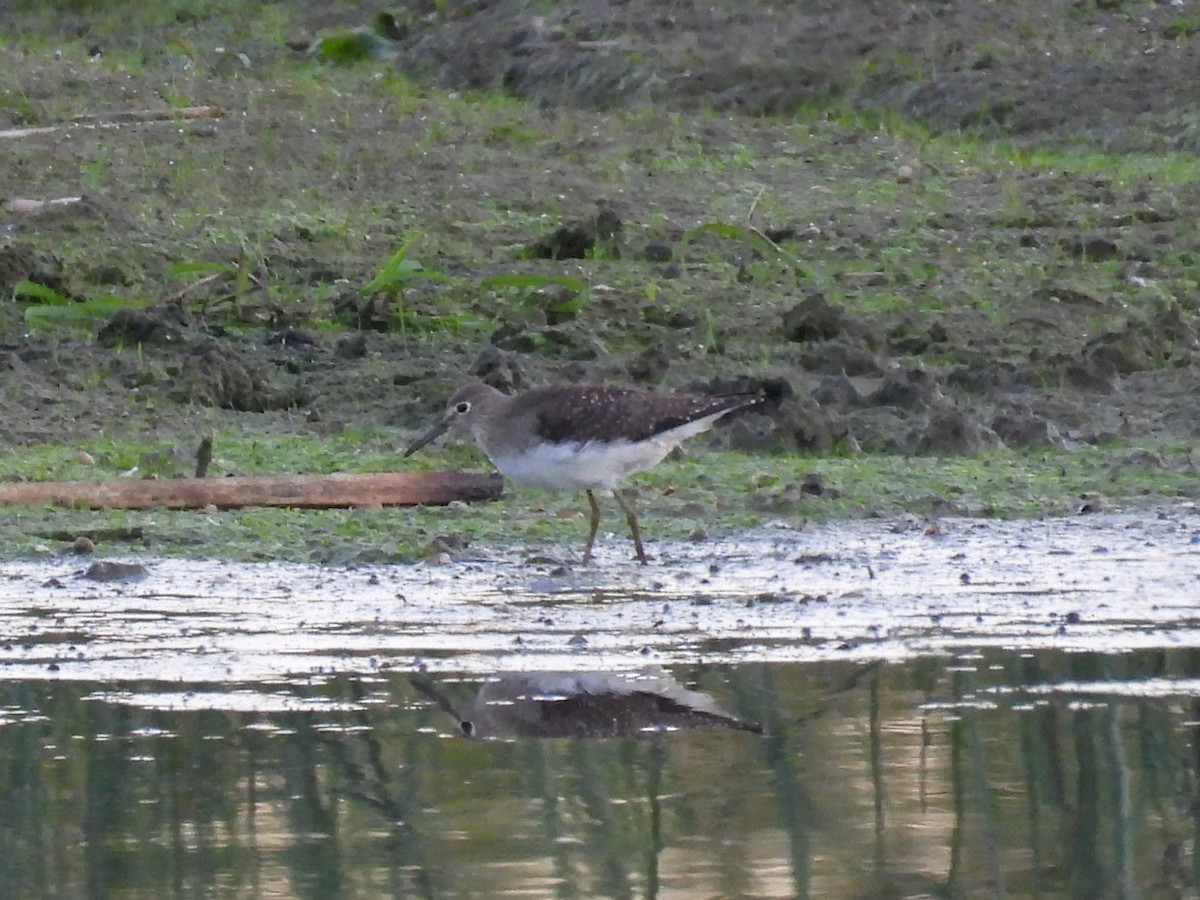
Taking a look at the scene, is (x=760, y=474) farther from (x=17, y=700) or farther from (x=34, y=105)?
(x=34, y=105)

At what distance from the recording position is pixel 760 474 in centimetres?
970

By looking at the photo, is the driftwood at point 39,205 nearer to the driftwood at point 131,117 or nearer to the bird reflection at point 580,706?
the driftwood at point 131,117

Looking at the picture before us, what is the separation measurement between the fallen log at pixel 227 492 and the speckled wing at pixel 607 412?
552mm

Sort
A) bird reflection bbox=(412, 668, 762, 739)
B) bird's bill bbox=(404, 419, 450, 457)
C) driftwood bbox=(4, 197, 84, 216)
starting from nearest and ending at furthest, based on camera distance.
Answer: bird reflection bbox=(412, 668, 762, 739)
bird's bill bbox=(404, 419, 450, 457)
driftwood bbox=(4, 197, 84, 216)

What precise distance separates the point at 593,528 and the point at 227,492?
1.29m

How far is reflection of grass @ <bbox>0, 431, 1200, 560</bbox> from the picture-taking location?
8555mm

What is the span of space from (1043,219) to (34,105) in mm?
6398

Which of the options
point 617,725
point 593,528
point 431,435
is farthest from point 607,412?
point 617,725

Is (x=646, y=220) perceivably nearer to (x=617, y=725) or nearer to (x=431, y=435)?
(x=431, y=435)

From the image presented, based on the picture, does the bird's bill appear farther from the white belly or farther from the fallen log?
the white belly

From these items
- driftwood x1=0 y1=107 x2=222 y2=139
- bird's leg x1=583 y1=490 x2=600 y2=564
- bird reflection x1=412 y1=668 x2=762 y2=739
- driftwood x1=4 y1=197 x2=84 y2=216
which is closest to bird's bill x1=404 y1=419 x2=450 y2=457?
bird's leg x1=583 y1=490 x2=600 y2=564

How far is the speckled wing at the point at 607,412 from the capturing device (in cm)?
862

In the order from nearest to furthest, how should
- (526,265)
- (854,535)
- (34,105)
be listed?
(854,535), (526,265), (34,105)

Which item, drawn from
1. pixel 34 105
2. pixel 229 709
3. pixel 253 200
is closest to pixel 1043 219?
pixel 253 200
